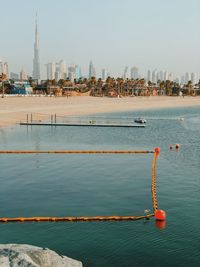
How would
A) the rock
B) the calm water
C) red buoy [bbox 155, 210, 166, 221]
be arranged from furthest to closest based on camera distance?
red buoy [bbox 155, 210, 166, 221]
the calm water
the rock

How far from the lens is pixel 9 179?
2862 centimetres

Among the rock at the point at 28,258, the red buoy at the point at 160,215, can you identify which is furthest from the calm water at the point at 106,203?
the rock at the point at 28,258

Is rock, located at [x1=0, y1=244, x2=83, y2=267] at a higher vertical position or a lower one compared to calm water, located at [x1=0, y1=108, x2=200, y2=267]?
higher

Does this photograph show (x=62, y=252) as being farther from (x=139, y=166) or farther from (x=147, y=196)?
(x=139, y=166)

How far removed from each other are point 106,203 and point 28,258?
1169cm

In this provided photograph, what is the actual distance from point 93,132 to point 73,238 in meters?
45.0

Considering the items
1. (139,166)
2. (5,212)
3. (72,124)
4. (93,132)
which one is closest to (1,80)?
(72,124)

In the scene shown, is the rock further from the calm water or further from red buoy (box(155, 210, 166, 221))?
red buoy (box(155, 210, 166, 221))

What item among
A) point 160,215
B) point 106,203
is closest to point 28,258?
point 160,215

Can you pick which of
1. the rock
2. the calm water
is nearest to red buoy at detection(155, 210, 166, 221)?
the calm water

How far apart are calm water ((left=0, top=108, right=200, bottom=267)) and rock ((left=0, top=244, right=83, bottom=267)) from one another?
126 inches

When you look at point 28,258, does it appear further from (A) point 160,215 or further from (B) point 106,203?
(B) point 106,203

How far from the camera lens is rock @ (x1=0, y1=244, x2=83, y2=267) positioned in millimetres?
10781

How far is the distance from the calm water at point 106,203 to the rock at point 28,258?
320 centimetres
